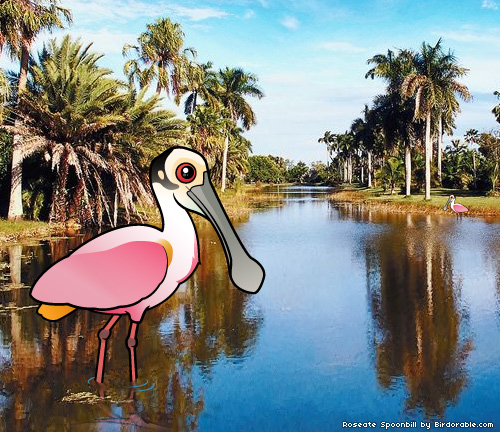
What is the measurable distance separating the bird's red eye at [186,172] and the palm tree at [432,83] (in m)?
33.5

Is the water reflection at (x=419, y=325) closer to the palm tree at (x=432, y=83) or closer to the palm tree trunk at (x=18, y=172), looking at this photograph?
the palm tree trunk at (x=18, y=172)

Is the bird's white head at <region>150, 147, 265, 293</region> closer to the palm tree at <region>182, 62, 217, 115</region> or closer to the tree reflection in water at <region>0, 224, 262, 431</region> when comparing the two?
the tree reflection in water at <region>0, 224, 262, 431</region>

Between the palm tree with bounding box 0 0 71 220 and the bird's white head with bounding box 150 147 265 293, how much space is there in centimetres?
1670

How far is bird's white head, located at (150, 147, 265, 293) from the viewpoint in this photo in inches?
138

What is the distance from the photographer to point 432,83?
35.1 meters

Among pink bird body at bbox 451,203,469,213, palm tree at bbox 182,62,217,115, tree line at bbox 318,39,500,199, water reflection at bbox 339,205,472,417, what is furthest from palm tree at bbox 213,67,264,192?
water reflection at bbox 339,205,472,417

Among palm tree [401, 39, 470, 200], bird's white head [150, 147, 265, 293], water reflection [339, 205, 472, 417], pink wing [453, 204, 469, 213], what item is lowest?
water reflection [339, 205, 472, 417]

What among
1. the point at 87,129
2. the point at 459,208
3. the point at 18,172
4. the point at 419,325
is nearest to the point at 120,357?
the point at 419,325

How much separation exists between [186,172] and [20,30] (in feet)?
61.6

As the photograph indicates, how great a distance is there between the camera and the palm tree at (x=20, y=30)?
60.4ft

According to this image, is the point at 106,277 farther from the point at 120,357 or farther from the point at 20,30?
the point at 20,30

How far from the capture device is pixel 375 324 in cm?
819

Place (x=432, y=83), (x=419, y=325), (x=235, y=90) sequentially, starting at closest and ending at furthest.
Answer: (x=419, y=325), (x=432, y=83), (x=235, y=90)

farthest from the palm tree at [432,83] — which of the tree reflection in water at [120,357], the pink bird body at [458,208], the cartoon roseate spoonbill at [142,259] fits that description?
the cartoon roseate spoonbill at [142,259]
